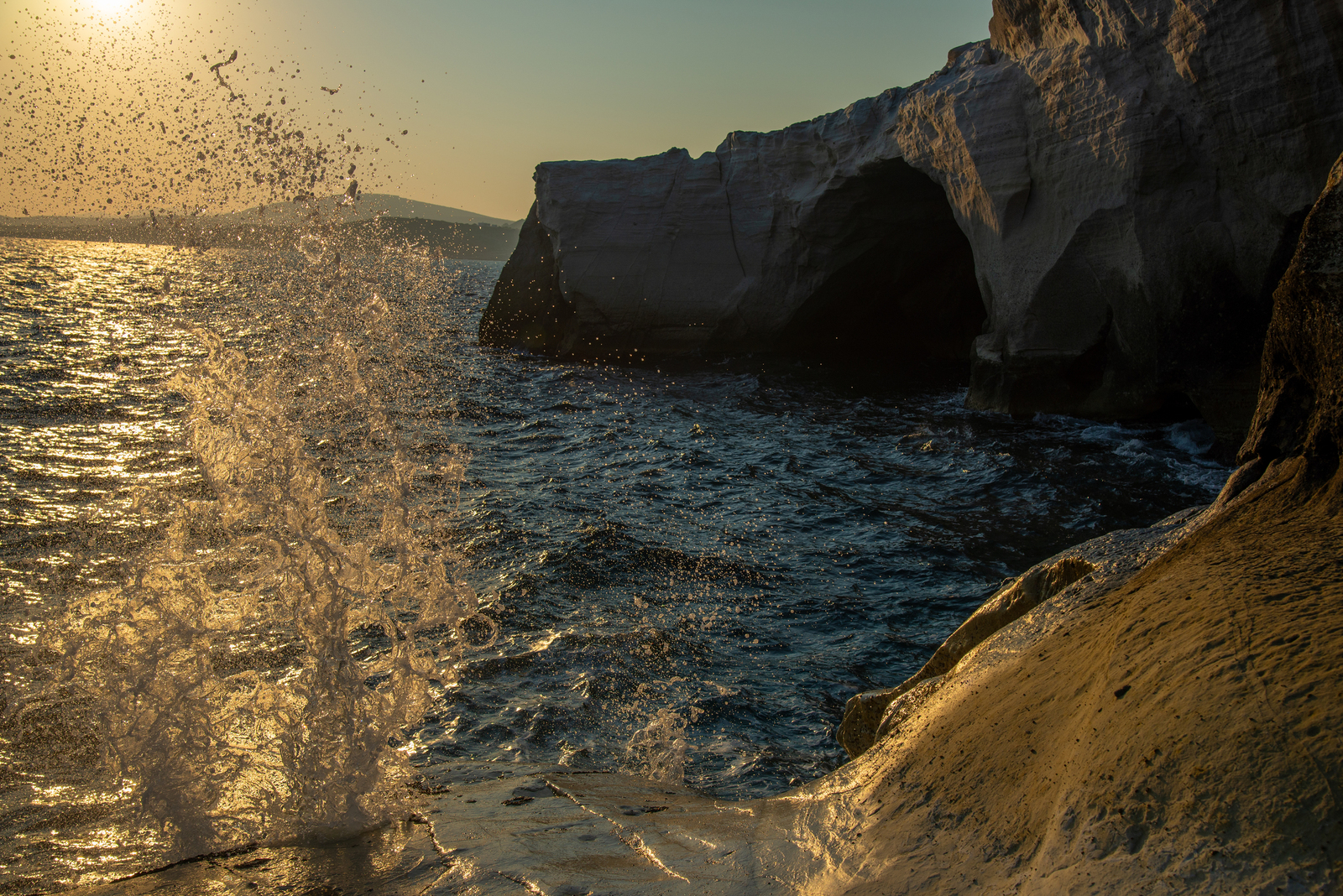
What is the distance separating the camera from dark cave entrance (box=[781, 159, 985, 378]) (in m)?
17.2

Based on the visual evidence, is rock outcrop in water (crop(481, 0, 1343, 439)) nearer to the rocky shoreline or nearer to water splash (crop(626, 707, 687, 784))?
the rocky shoreline

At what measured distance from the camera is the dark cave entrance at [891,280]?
17.2 metres

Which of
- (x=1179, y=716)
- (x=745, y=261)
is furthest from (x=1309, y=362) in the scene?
(x=745, y=261)

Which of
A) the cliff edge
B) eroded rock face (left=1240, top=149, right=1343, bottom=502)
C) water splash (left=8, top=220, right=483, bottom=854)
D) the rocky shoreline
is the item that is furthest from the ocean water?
eroded rock face (left=1240, top=149, right=1343, bottom=502)

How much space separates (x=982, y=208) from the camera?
528 inches

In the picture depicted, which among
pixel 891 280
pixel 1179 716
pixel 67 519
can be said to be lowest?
pixel 67 519

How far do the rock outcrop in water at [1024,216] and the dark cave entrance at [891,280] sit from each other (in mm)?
53

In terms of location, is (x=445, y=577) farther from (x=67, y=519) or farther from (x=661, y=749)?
(x=67, y=519)

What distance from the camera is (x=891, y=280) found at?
1912cm

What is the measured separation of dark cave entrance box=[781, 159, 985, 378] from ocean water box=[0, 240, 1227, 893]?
15.0 feet

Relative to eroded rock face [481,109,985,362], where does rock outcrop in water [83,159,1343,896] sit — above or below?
below

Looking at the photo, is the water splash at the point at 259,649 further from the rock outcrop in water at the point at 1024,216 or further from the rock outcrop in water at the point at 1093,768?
the rock outcrop in water at the point at 1024,216

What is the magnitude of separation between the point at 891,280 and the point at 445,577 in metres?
15.1

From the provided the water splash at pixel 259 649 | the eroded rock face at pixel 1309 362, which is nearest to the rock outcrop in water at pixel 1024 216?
the eroded rock face at pixel 1309 362
